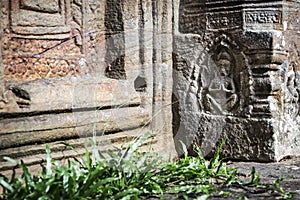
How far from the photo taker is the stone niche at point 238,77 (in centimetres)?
247

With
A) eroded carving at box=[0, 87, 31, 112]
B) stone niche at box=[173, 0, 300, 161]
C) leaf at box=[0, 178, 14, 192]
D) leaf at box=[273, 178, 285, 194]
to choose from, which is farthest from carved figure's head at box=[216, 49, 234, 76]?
leaf at box=[0, 178, 14, 192]

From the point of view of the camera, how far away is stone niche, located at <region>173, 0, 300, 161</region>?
8.11 ft

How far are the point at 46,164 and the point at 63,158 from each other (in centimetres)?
15

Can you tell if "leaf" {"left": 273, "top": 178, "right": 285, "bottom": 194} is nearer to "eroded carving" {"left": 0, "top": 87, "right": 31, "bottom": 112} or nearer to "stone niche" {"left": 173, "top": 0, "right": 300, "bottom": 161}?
"stone niche" {"left": 173, "top": 0, "right": 300, "bottom": 161}

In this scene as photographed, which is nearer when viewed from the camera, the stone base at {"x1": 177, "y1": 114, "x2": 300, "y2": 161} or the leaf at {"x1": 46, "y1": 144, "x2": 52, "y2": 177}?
the leaf at {"x1": 46, "y1": 144, "x2": 52, "y2": 177}

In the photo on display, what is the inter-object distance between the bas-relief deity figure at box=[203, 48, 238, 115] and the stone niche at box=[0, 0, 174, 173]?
251 millimetres

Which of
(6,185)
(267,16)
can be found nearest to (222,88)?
(267,16)

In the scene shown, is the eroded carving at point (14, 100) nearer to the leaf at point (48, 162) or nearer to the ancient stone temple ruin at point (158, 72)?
the ancient stone temple ruin at point (158, 72)

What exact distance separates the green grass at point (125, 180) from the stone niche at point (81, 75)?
0.13 metres

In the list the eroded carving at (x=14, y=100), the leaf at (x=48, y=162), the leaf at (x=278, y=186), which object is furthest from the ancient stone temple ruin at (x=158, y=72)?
the leaf at (x=278, y=186)

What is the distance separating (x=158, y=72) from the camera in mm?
2709

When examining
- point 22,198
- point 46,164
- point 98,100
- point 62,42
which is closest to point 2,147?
point 46,164

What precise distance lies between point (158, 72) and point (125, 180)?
864 mm

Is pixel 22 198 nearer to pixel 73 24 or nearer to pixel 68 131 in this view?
pixel 68 131
